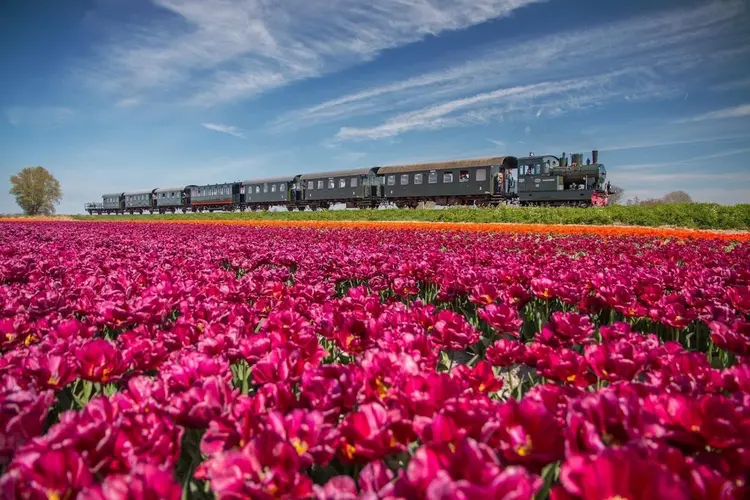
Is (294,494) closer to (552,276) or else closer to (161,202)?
(552,276)

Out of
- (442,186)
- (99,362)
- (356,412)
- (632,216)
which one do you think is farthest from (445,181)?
(356,412)

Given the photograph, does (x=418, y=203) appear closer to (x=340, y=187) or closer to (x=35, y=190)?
(x=340, y=187)

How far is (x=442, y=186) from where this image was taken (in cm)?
3306

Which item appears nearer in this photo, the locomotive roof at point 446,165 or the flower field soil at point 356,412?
the flower field soil at point 356,412

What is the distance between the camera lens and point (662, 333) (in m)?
3.52

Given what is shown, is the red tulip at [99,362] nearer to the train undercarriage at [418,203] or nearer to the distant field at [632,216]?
the distant field at [632,216]

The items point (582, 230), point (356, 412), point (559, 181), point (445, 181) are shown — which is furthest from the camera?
point (445, 181)

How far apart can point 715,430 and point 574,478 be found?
1.63ft

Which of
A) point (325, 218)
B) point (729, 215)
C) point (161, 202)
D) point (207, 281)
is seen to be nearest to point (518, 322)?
→ point (207, 281)

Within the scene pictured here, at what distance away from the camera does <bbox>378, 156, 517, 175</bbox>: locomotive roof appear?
31253 mm

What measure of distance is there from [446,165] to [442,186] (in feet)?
4.91

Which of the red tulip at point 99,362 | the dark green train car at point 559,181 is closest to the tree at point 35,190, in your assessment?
the dark green train car at point 559,181

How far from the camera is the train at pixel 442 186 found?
3050cm

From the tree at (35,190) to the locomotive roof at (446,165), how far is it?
214 ft
